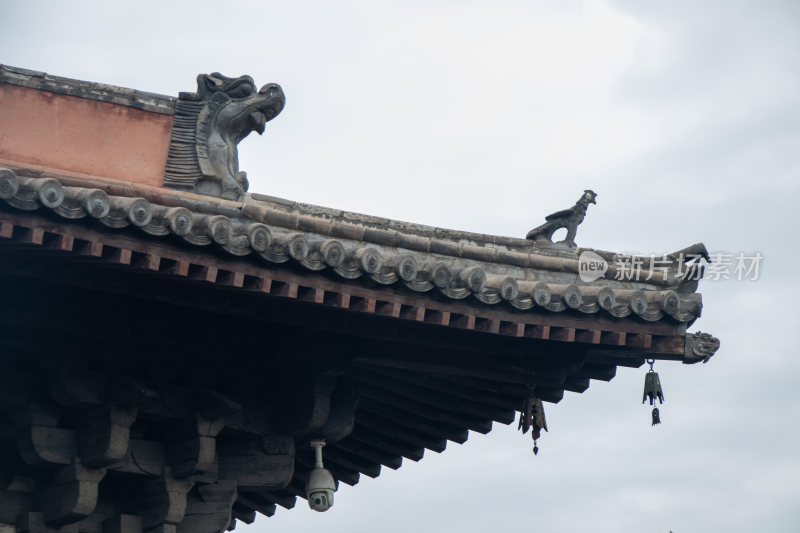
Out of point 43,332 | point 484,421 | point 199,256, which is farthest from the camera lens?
point 484,421

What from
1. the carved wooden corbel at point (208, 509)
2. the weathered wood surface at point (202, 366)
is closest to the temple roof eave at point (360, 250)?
the weathered wood surface at point (202, 366)

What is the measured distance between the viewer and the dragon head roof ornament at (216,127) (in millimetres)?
9734

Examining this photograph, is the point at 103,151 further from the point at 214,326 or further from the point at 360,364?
the point at 360,364

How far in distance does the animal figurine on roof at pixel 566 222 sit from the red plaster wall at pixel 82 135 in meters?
3.28

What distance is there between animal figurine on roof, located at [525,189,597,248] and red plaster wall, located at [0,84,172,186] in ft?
10.8

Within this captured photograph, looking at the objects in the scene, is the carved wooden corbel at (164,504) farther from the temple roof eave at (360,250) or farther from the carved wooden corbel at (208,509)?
the temple roof eave at (360,250)

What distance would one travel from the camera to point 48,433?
950 centimetres

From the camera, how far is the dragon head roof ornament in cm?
973

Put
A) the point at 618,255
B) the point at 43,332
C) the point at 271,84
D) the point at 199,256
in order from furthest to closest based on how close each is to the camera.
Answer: the point at 618,255
the point at 271,84
the point at 43,332
the point at 199,256

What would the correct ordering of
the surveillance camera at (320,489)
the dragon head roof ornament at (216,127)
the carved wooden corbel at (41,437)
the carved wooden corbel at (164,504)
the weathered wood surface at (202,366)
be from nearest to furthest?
the weathered wood surface at (202,366), the carved wooden corbel at (41,437), the dragon head roof ornament at (216,127), the carved wooden corbel at (164,504), the surveillance camera at (320,489)

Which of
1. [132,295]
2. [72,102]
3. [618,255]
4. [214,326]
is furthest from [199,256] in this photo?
[618,255]

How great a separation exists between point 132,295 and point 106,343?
2.65ft

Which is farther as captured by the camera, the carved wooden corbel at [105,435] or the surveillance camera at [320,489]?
the surveillance camera at [320,489]

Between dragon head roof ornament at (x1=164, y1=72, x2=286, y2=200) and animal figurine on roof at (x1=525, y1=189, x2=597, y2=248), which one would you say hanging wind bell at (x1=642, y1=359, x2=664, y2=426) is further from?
dragon head roof ornament at (x1=164, y1=72, x2=286, y2=200)
